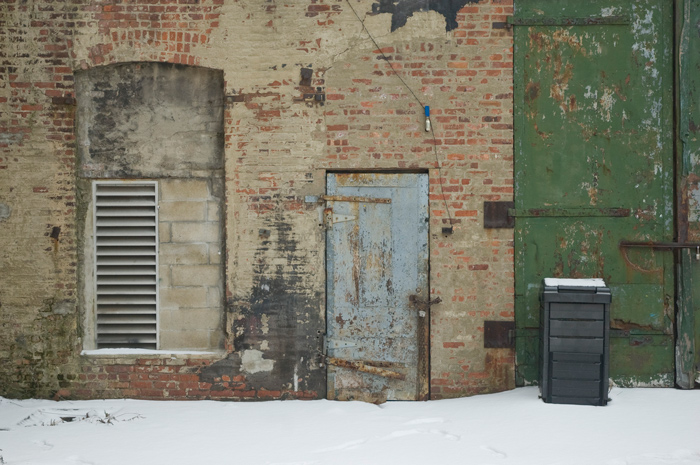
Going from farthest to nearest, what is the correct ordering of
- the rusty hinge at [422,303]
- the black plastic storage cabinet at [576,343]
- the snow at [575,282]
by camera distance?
the rusty hinge at [422,303] < the snow at [575,282] < the black plastic storage cabinet at [576,343]

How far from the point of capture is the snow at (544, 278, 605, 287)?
538cm

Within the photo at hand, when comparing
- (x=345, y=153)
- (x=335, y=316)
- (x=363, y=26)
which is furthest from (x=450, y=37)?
(x=335, y=316)

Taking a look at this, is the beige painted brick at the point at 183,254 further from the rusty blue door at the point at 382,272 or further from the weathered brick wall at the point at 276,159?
the rusty blue door at the point at 382,272

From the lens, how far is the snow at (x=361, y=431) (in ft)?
14.7

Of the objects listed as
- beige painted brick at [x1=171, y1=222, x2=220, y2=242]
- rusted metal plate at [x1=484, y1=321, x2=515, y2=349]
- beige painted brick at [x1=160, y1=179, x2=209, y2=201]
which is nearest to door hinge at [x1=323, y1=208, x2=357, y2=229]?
beige painted brick at [x1=171, y1=222, x2=220, y2=242]

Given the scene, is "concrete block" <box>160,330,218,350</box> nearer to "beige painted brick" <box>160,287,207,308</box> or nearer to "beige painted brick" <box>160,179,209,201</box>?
"beige painted brick" <box>160,287,207,308</box>

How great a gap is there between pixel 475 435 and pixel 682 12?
173 inches

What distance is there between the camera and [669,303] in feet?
19.0

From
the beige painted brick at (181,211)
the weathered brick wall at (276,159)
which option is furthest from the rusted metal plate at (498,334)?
the beige painted brick at (181,211)

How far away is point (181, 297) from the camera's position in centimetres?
596

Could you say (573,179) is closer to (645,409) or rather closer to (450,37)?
(450,37)

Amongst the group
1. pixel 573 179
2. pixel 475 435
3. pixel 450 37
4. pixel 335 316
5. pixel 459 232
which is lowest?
pixel 475 435

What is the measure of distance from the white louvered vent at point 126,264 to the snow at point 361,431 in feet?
2.32

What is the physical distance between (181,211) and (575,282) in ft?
12.5
